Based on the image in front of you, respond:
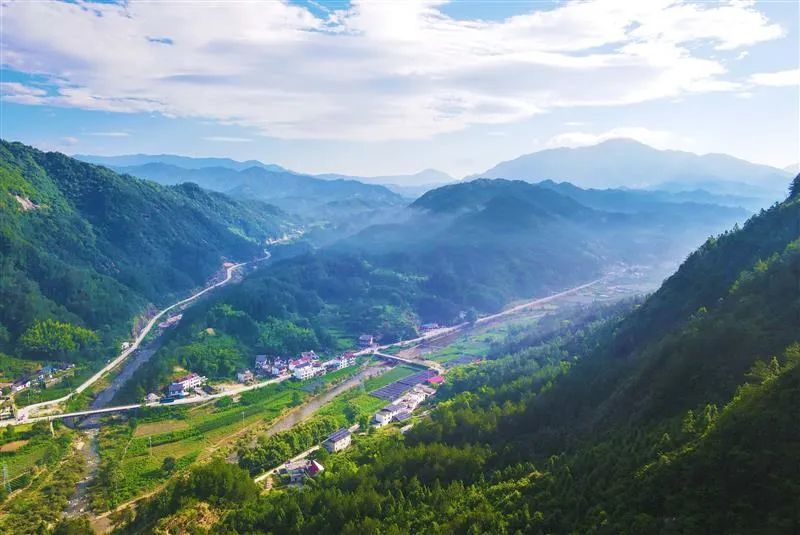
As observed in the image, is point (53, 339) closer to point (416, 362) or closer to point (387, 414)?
point (387, 414)

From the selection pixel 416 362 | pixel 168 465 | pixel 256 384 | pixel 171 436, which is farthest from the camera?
pixel 416 362

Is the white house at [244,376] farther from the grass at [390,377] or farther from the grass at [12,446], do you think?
the grass at [12,446]

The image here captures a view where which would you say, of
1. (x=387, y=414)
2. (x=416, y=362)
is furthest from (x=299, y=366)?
(x=387, y=414)

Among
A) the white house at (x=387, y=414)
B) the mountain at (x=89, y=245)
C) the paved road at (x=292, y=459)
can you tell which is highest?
the mountain at (x=89, y=245)

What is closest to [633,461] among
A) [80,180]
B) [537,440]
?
[537,440]

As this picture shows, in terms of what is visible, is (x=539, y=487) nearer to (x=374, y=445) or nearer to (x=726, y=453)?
(x=726, y=453)

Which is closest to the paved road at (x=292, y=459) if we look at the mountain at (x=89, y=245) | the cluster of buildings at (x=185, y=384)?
the cluster of buildings at (x=185, y=384)
